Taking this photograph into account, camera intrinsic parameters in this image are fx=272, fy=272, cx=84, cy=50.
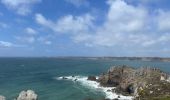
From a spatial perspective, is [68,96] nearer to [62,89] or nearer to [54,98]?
[54,98]

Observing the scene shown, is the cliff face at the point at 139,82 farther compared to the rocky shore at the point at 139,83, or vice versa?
the cliff face at the point at 139,82

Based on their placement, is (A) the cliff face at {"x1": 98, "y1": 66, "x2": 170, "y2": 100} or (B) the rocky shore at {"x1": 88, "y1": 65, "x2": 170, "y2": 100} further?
(A) the cliff face at {"x1": 98, "y1": 66, "x2": 170, "y2": 100}

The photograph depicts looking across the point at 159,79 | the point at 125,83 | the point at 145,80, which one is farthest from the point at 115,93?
the point at 159,79

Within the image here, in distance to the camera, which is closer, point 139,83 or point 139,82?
point 139,83

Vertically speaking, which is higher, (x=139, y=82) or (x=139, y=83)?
(x=139, y=82)

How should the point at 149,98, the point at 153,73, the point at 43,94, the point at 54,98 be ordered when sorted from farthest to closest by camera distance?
the point at 153,73
the point at 43,94
the point at 54,98
the point at 149,98
